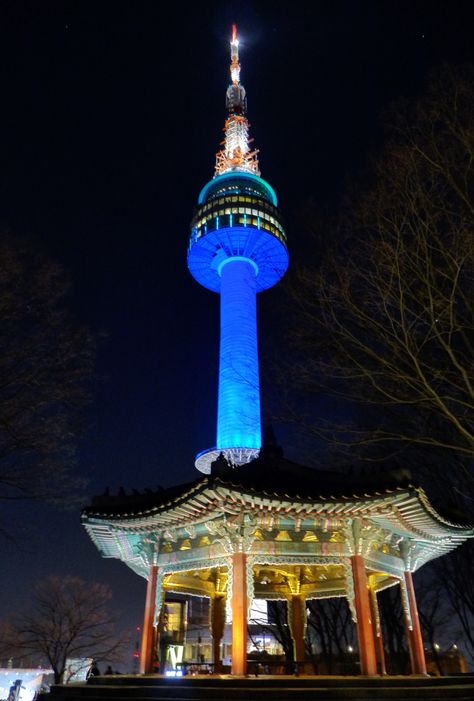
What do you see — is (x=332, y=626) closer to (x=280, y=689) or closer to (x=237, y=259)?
(x=280, y=689)

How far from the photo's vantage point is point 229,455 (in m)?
43.9

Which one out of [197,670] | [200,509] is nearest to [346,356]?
[200,509]

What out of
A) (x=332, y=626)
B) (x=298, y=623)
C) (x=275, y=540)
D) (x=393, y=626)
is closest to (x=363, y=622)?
(x=275, y=540)

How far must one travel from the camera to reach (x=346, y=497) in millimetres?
15195

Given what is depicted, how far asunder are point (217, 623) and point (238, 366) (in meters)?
29.1

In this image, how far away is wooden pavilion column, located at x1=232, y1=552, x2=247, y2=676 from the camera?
14.4 m

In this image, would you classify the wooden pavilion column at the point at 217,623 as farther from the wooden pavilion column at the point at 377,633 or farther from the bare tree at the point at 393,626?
the bare tree at the point at 393,626

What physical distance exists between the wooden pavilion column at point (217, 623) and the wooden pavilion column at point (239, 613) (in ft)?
22.3

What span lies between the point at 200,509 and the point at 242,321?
36480mm

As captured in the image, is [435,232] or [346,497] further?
[346,497]

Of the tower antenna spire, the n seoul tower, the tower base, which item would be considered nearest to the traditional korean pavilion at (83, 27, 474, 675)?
the tower base

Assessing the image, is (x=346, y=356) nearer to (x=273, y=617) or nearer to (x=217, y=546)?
(x=217, y=546)

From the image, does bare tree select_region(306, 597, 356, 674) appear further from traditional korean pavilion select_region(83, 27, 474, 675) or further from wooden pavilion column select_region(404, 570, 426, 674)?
wooden pavilion column select_region(404, 570, 426, 674)

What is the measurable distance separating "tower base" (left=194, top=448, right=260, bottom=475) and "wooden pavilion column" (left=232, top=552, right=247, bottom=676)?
24.4m
